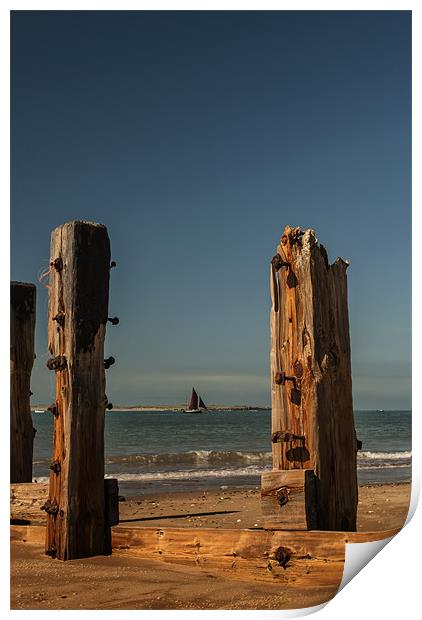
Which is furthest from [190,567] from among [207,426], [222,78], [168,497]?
[207,426]

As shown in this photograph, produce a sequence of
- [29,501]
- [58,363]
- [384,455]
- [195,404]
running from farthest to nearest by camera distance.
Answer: [195,404] → [384,455] → [29,501] → [58,363]

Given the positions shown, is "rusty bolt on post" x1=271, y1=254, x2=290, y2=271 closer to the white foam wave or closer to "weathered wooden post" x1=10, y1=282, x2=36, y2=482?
"weathered wooden post" x1=10, y1=282, x2=36, y2=482

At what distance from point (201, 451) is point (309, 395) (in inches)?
603

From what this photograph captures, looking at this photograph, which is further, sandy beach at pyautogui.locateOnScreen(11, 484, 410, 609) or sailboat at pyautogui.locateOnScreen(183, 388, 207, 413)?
sailboat at pyautogui.locateOnScreen(183, 388, 207, 413)

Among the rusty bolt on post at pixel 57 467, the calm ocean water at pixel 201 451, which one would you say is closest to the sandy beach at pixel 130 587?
the rusty bolt on post at pixel 57 467

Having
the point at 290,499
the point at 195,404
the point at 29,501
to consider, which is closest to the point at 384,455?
the point at 29,501

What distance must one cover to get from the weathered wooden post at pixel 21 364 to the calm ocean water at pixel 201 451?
546 centimetres

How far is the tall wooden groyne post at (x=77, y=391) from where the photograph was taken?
15.4 feet

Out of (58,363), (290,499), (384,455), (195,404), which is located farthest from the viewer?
(195,404)

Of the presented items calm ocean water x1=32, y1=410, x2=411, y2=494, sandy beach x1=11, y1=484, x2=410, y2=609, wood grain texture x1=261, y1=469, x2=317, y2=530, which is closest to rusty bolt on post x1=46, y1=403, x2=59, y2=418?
sandy beach x1=11, y1=484, x2=410, y2=609

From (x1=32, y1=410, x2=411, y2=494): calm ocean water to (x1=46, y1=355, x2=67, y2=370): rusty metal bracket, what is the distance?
6923 millimetres

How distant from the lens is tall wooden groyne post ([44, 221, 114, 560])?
15.4 feet

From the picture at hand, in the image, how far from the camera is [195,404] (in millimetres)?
38469

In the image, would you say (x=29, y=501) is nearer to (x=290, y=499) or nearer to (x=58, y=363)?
(x=58, y=363)
